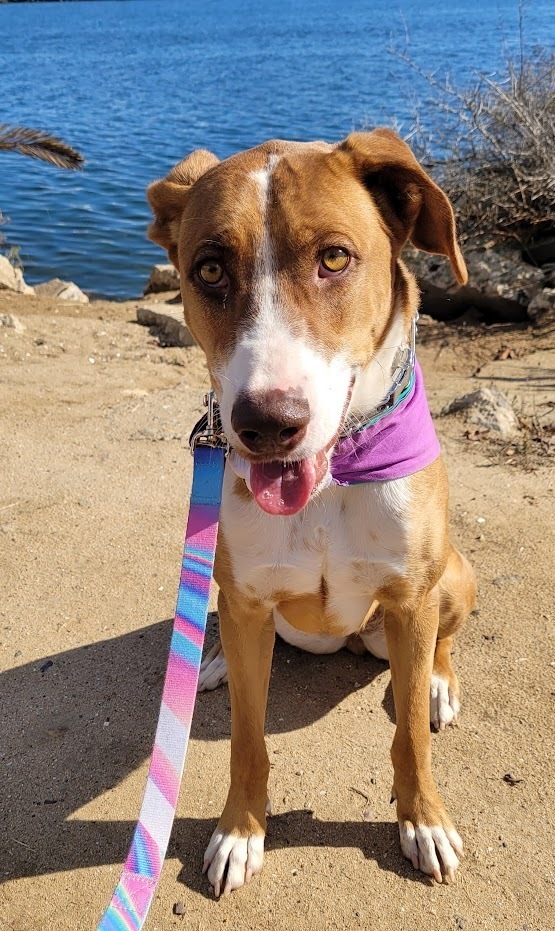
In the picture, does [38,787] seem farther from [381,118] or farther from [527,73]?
[381,118]

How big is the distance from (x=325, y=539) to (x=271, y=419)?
706mm

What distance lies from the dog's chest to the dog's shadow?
105cm

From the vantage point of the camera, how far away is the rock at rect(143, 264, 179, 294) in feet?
38.8

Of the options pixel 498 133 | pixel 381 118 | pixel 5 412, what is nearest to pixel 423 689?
pixel 5 412

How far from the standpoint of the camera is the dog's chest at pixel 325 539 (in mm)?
2582

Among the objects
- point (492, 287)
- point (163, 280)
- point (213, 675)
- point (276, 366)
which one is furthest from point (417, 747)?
point (163, 280)

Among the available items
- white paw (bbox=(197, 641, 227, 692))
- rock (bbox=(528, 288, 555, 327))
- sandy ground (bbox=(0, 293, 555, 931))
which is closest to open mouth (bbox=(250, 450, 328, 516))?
sandy ground (bbox=(0, 293, 555, 931))

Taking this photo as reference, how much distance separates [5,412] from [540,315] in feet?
16.8

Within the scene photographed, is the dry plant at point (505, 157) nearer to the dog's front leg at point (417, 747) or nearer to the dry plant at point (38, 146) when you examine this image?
the dry plant at point (38, 146)

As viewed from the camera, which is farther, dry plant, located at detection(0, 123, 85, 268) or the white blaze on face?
dry plant, located at detection(0, 123, 85, 268)

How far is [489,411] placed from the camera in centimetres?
578

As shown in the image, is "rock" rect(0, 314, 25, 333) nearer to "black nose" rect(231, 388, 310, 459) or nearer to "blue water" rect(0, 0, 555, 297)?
"blue water" rect(0, 0, 555, 297)

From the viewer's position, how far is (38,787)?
324 cm

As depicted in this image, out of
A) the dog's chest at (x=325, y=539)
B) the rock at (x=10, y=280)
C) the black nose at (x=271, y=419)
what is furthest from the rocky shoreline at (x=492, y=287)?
the black nose at (x=271, y=419)
